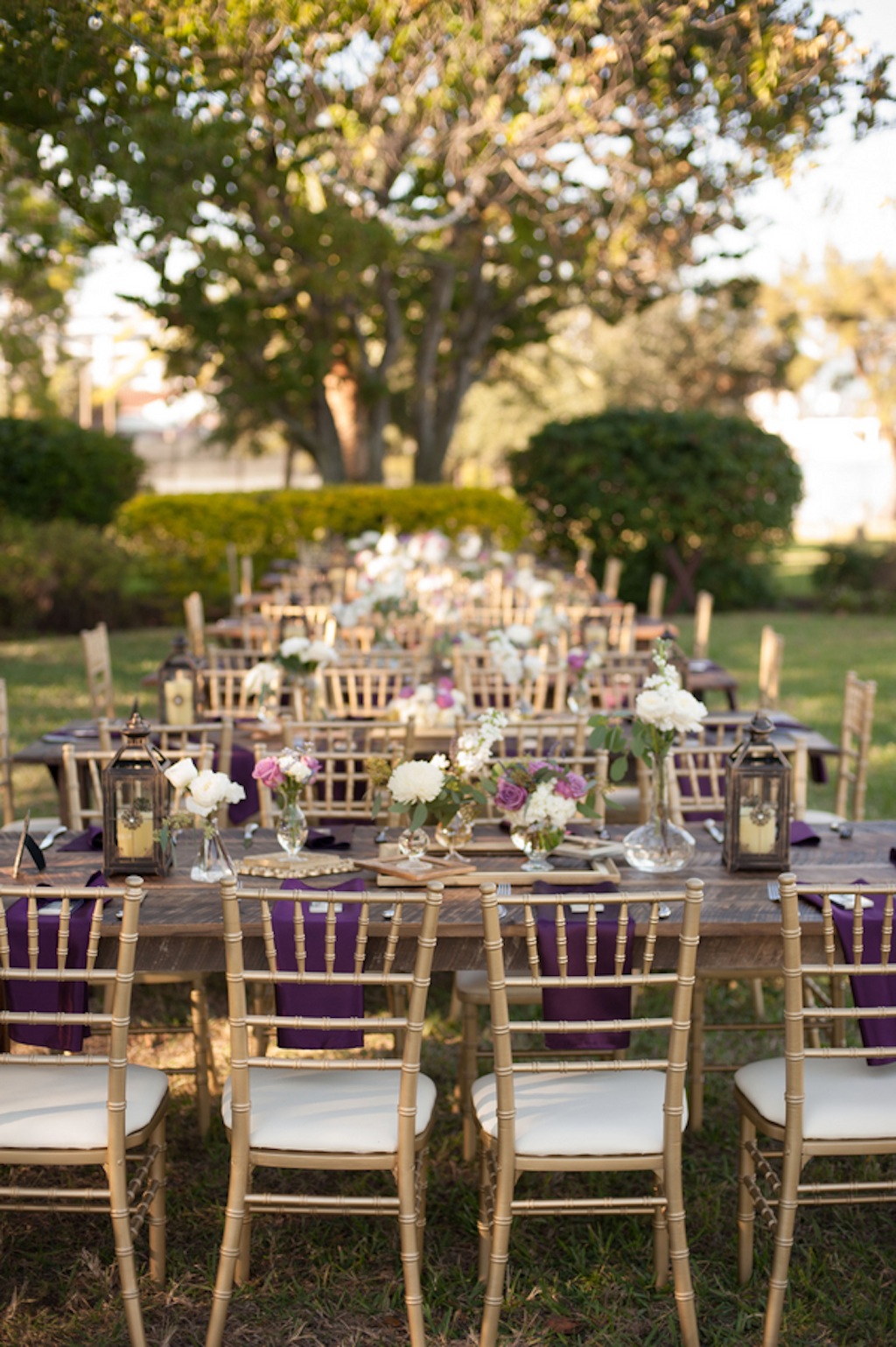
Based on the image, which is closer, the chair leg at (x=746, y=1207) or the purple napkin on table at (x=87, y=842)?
the chair leg at (x=746, y=1207)

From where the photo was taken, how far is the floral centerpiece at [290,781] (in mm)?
3604

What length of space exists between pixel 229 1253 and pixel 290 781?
4.11ft

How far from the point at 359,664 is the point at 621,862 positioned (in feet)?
11.2

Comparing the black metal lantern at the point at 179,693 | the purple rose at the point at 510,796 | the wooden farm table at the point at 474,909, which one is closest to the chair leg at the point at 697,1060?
the wooden farm table at the point at 474,909

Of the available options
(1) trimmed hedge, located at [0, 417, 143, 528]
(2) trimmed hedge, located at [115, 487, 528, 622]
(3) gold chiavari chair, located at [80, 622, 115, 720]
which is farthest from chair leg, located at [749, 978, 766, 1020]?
(1) trimmed hedge, located at [0, 417, 143, 528]

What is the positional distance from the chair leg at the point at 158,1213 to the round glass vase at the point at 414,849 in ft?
3.07

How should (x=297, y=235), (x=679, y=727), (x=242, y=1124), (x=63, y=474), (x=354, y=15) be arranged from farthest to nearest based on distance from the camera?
(x=63, y=474)
(x=297, y=235)
(x=354, y=15)
(x=679, y=727)
(x=242, y=1124)

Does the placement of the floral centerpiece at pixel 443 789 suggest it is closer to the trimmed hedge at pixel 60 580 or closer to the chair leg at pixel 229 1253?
the chair leg at pixel 229 1253

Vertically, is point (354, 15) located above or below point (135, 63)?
above

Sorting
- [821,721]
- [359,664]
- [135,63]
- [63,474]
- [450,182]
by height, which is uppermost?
[450,182]

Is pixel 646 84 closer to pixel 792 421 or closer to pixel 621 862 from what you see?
pixel 621 862

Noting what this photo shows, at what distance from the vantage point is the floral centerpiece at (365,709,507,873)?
11.4ft

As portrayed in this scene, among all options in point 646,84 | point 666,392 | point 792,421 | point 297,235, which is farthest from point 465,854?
point 792,421

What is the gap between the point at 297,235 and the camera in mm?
13297
